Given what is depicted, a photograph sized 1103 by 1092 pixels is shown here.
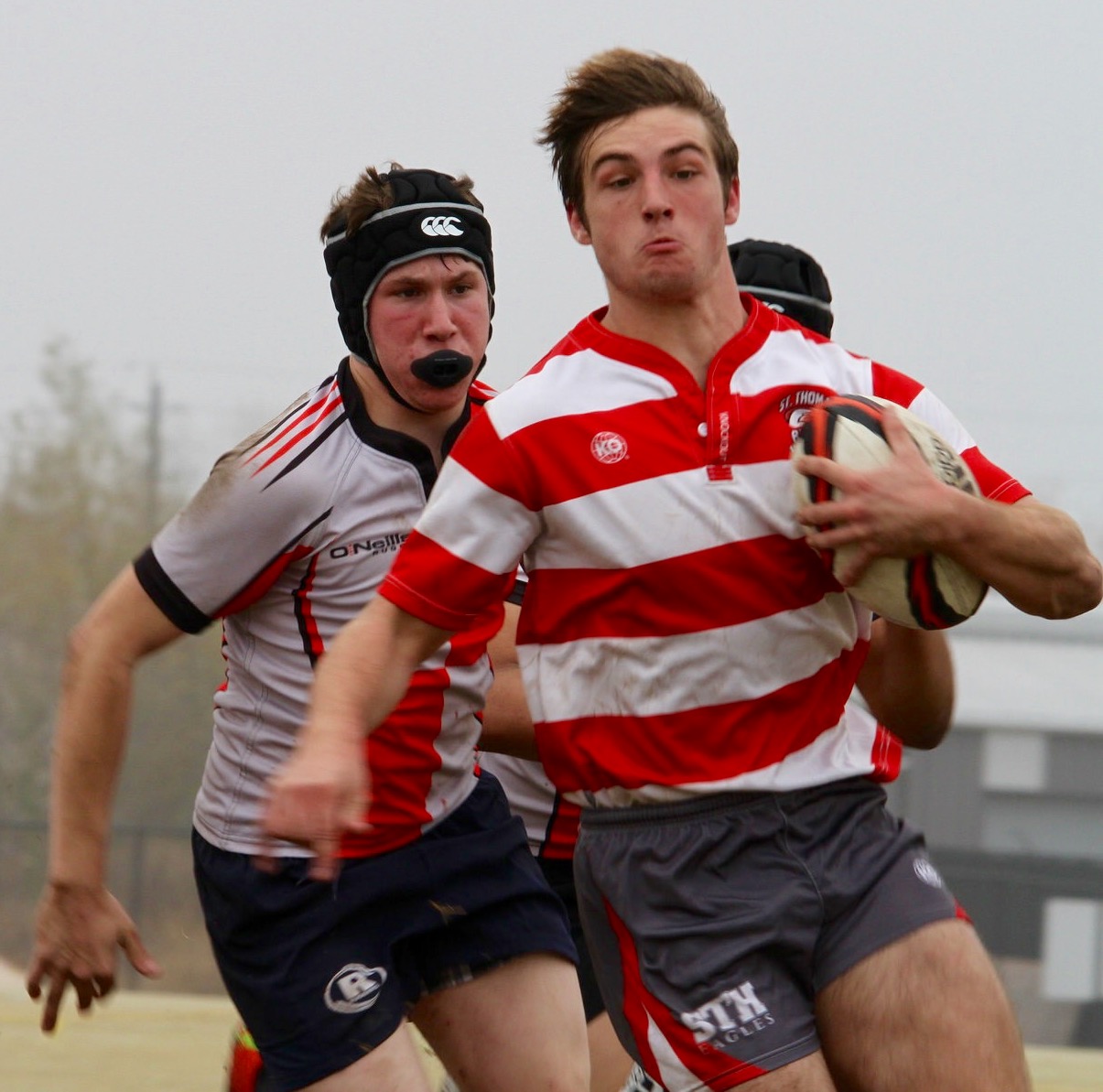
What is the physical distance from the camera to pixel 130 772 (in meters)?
15.4

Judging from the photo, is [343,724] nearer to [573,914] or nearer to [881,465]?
[881,465]

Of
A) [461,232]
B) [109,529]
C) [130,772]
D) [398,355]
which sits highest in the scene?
[461,232]

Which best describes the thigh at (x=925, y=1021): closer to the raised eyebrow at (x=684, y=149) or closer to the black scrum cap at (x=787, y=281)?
the raised eyebrow at (x=684, y=149)

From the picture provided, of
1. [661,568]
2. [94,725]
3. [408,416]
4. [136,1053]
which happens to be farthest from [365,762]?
[136,1053]

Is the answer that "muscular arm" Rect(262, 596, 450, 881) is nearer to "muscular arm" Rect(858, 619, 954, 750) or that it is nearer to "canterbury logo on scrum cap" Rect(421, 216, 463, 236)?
"muscular arm" Rect(858, 619, 954, 750)

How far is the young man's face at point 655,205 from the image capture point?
249cm

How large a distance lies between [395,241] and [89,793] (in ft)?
3.29

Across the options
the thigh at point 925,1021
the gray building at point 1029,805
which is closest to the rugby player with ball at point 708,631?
the thigh at point 925,1021

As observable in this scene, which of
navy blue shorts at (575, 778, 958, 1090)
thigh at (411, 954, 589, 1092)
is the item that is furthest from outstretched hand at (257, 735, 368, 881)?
thigh at (411, 954, 589, 1092)

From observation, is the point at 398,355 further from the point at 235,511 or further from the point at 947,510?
the point at 947,510

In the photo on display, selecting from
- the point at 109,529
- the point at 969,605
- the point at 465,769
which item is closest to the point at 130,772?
the point at 109,529

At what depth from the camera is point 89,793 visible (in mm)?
2891

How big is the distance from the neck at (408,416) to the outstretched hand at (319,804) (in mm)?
973

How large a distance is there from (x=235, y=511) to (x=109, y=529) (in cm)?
1333
